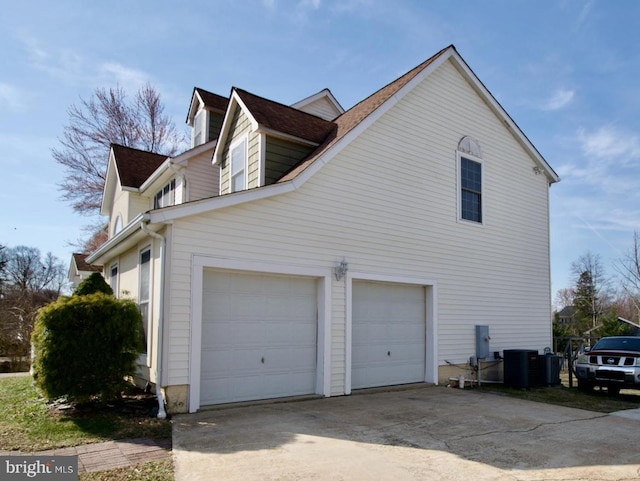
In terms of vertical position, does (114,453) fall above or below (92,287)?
below

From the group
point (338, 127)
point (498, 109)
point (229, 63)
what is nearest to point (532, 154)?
point (498, 109)

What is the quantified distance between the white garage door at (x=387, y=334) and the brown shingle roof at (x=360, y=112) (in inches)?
116

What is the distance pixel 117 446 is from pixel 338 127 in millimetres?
8609

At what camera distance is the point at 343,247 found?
10.1 metres

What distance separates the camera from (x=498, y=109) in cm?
1379

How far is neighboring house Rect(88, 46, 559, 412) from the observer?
834 cm

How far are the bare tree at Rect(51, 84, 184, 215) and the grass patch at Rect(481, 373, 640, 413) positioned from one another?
22.4m

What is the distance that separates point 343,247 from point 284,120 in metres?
3.61

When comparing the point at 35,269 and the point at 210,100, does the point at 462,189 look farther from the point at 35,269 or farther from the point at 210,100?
the point at 35,269

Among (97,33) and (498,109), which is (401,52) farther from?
(97,33)

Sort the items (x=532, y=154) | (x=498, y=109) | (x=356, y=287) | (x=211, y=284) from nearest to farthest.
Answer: (x=211, y=284)
(x=356, y=287)
(x=498, y=109)
(x=532, y=154)

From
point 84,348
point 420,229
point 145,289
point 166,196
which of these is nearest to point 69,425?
point 84,348

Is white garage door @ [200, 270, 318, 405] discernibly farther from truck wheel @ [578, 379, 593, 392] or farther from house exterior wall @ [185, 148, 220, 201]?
truck wheel @ [578, 379, 593, 392]

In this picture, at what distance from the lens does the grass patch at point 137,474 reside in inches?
186
